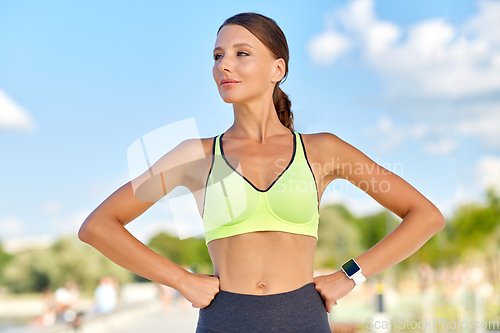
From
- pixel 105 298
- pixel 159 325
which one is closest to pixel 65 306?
pixel 105 298

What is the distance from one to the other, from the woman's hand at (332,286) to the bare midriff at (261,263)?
6 cm

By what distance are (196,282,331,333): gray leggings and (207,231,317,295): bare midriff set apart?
2 cm

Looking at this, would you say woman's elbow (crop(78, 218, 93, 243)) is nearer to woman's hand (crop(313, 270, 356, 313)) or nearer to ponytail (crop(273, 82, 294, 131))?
woman's hand (crop(313, 270, 356, 313))

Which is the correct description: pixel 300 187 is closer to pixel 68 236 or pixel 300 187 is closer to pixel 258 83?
pixel 258 83

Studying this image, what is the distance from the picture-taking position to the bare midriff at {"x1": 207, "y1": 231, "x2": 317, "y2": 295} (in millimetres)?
1523

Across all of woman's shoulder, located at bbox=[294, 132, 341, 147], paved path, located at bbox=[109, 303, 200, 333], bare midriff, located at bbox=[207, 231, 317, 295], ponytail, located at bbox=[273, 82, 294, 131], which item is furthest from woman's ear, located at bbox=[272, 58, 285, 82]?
paved path, located at bbox=[109, 303, 200, 333]

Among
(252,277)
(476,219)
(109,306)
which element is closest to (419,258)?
(476,219)

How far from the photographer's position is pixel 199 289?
1.53 metres

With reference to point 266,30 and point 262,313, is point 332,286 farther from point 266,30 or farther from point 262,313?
point 266,30

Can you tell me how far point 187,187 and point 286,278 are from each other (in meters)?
0.47

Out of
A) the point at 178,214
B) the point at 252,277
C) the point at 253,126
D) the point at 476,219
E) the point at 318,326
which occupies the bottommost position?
the point at 318,326

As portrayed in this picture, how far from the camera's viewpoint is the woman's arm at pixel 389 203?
5.55 feet

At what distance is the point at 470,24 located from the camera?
13.6m

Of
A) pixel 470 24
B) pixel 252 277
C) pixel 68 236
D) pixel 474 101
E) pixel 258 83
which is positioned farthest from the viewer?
pixel 68 236
